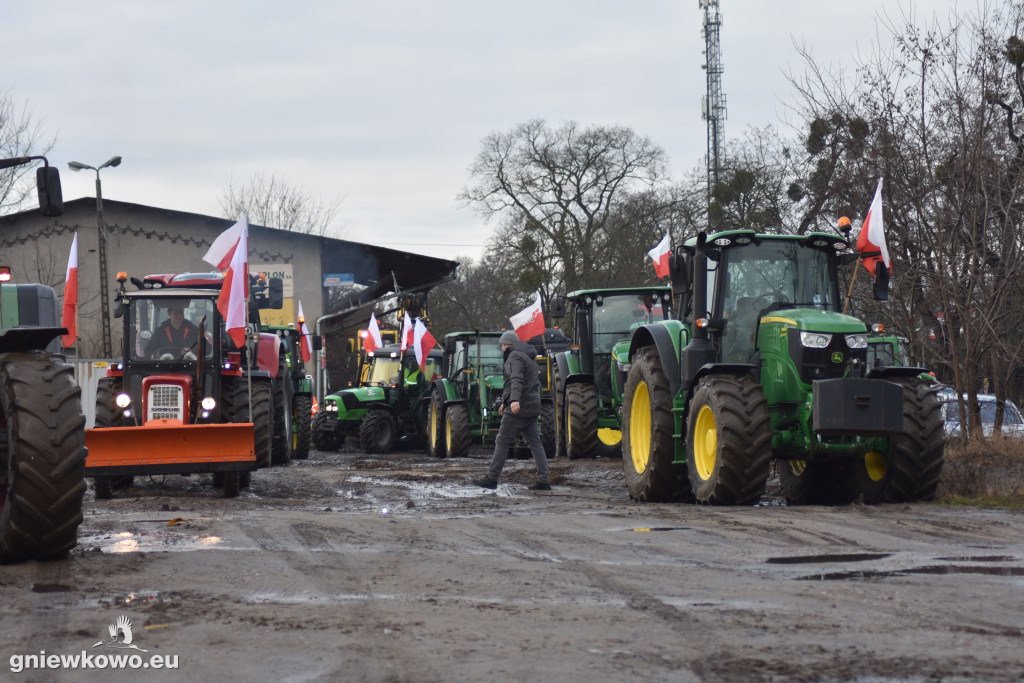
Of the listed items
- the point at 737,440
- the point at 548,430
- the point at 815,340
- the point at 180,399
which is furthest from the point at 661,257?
the point at 737,440

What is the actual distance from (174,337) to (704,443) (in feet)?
19.8

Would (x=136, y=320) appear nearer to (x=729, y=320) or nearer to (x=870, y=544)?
(x=729, y=320)

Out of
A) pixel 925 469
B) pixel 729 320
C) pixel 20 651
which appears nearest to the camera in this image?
pixel 20 651

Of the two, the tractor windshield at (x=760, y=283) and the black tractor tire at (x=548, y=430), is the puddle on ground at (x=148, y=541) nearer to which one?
the tractor windshield at (x=760, y=283)

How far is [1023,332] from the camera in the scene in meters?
18.3

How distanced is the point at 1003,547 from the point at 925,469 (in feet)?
9.77

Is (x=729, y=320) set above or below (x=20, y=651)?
above

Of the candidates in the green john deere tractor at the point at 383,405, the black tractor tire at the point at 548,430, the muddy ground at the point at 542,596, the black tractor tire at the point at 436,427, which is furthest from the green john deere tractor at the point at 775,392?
the green john deere tractor at the point at 383,405

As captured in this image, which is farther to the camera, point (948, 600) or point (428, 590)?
point (428, 590)

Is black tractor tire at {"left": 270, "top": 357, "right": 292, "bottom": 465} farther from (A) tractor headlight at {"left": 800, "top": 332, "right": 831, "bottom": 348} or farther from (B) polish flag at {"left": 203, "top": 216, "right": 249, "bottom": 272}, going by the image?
(A) tractor headlight at {"left": 800, "top": 332, "right": 831, "bottom": 348}

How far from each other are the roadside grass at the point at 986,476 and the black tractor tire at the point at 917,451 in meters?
0.28

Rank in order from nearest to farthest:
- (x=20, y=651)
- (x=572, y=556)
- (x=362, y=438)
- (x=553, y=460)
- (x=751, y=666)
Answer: (x=751, y=666) → (x=20, y=651) → (x=572, y=556) → (x=553, y=460) → (x=362, y=438)

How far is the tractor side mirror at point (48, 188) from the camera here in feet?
26.2

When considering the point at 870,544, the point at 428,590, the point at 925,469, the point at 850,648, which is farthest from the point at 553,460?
the point at 850,648
